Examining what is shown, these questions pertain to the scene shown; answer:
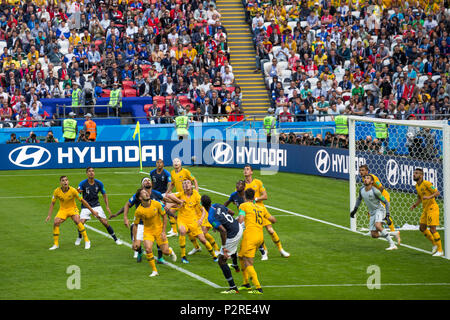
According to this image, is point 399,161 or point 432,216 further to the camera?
point 399,161

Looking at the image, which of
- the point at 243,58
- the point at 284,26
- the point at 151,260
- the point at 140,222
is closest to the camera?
the point at 151,260

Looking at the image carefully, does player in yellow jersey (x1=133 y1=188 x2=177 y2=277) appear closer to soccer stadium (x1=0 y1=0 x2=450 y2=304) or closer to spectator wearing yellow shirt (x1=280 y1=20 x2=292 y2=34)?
soccer stadium (x1=0 y1=0 x2=450 y2=304)

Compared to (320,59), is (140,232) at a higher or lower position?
lower

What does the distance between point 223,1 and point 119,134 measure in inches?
551

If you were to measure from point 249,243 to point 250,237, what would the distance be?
5.8 inches

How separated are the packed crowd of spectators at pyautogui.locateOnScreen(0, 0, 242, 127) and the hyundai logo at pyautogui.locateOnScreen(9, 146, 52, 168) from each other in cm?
175

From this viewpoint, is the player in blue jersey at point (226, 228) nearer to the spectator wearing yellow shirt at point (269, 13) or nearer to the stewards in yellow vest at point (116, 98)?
the stewards in yellow vest at point (116, 98)

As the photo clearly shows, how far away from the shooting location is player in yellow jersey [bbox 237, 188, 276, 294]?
15.3m

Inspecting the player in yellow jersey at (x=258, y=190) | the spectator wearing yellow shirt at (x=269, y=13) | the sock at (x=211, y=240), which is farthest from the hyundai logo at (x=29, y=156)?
the sock at (x=211, y=240)

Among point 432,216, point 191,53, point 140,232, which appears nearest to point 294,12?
point 191,53

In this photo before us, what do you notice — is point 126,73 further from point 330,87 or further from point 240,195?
point 240,195

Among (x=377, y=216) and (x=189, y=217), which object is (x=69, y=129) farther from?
(x=377, y=216)

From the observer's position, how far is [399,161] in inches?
1085

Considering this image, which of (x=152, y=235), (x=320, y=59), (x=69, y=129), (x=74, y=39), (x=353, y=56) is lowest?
(x=152, y=235)
